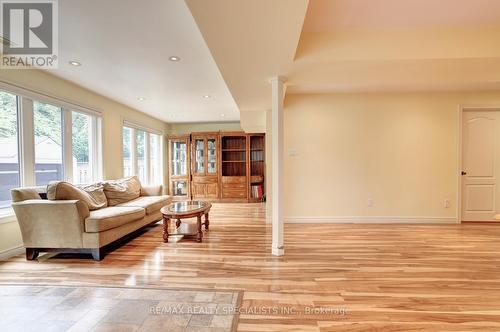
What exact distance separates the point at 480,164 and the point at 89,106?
22.5ft

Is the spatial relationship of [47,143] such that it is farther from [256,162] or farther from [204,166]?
[256,162]

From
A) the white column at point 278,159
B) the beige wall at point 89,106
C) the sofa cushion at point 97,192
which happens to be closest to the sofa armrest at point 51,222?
the beige wall at point 89,106

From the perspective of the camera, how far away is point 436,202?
4.24 metres

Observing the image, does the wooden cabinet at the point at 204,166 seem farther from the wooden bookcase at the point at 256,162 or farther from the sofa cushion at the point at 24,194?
the sofa cushion at the point at 24,194

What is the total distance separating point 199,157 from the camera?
23.0 ft

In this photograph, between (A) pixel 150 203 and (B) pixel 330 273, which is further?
(A) pixel 150 203

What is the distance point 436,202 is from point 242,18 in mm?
4528

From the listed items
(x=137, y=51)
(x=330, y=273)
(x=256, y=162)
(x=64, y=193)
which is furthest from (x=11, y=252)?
(x=256, y=162)

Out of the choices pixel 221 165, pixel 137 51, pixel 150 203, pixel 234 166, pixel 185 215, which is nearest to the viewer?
pixel 137 51

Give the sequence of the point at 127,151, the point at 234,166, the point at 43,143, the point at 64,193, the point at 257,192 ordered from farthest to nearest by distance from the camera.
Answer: the point at 234,166 → the point at 257,192 → the point at 127,151 → the point at 43,143 → the point at 64,193

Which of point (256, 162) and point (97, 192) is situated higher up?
point (256, 162)

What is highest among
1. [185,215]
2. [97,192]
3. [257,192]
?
[97,192]

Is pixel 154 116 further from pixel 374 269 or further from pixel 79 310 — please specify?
pixel 374 269

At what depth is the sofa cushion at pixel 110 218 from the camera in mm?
2713
